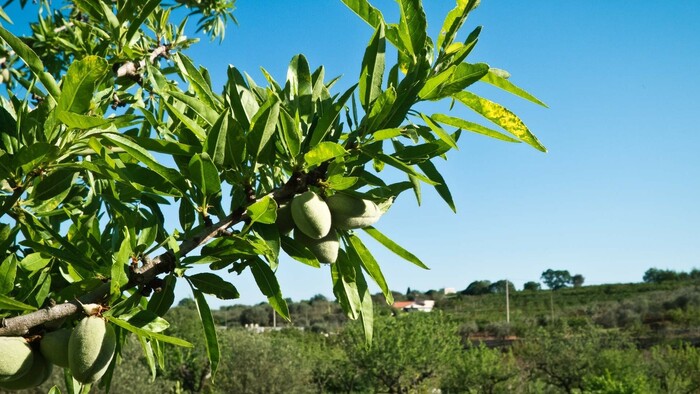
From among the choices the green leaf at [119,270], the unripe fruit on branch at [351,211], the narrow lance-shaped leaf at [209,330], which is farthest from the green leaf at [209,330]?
the unripe fruit on branch at [351,211]

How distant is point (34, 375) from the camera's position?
2.68 ft

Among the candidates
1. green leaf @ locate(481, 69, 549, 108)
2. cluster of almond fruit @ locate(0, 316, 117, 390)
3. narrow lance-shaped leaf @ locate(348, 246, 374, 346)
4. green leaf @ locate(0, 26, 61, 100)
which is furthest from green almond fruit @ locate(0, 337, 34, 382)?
green leaf @ locate(481, 69, 549, 108)

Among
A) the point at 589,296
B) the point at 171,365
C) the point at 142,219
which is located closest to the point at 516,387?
the point at 171,365

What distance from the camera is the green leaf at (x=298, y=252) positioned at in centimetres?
86

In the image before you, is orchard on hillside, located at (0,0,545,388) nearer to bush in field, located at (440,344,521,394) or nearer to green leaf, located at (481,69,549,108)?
green leaf, located at (481,69,549,108)

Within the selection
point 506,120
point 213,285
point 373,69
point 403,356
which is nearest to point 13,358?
point 213,285

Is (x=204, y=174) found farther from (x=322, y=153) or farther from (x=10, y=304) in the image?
(x=10, y=304)

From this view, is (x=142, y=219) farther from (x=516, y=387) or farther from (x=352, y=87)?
(x=516, y=387)

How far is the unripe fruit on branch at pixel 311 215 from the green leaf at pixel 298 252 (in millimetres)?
76

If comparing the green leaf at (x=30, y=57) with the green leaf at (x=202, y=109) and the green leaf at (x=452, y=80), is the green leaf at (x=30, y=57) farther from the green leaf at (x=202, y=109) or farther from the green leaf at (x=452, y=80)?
the green leaf at (x=452, y=80)

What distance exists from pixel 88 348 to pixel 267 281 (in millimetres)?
241

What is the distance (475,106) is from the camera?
0.82m

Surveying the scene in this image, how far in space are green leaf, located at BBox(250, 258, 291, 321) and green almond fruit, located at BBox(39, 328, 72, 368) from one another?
10.2 inches

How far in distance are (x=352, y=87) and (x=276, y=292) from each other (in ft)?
1.00
